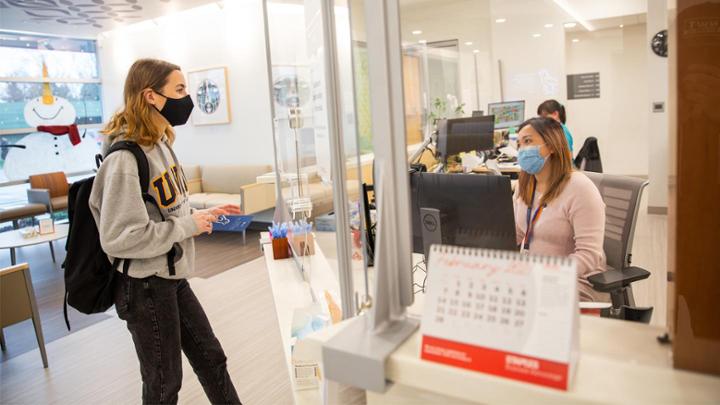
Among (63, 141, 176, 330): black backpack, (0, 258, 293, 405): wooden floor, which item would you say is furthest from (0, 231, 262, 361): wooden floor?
(63, 141, 176, 330): black backpack

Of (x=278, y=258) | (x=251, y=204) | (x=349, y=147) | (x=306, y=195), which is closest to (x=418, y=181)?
(x=349, y=147)

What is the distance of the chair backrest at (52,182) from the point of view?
7.77 m

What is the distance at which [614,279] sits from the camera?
1.89 meters

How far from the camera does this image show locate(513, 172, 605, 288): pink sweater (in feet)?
5.32

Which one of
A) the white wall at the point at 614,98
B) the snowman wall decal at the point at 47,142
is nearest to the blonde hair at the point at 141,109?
the white wall at the point at 614,98

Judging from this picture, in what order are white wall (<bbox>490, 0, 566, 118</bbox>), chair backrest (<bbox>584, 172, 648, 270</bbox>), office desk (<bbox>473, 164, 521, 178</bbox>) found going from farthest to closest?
1. white wall (<bbox>490, 0, 566, 118</bbox>)
2. chair backrest (<bbox>584, 172, 648, 270</bbox>)
3. office desk (<bbox>473, 164, 521, 178</bbox>)

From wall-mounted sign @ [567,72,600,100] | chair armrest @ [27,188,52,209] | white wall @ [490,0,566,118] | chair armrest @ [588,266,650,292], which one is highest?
white wall @ [490,0,566,118]

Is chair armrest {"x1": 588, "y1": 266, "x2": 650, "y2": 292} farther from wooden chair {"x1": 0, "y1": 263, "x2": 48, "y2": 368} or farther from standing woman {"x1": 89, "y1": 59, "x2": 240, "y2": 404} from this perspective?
wooden chair {"x1": 0, "y1": 263, "x2": 48, "y2": 368}

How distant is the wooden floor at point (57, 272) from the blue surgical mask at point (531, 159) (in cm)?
366

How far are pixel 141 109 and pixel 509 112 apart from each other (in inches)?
198

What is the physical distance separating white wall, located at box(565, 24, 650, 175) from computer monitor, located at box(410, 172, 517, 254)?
19.3ft

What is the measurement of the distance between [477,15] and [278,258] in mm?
4895

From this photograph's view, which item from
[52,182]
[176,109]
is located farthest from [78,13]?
[176,109]

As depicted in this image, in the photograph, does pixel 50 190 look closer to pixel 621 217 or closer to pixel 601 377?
pixel 621 217
